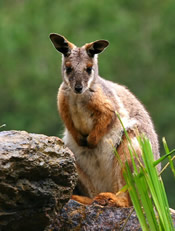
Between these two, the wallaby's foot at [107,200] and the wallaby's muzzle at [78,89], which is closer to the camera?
the wallaby's foot at [107,200]

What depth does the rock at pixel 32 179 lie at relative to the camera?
6648mm

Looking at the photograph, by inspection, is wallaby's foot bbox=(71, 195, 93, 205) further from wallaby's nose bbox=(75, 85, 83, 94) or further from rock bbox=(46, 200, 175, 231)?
wallaby's nose bbox=(75, 85, 83, 94)

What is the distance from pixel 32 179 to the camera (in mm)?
6789

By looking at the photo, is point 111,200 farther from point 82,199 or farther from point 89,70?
point 89,70

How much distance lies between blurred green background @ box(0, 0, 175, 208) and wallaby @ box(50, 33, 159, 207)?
30.2 m

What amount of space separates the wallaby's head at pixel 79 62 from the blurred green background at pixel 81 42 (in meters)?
30.1

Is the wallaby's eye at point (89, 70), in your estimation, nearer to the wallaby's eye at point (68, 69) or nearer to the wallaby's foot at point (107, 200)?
the wallaby's eye at point (68, 69)

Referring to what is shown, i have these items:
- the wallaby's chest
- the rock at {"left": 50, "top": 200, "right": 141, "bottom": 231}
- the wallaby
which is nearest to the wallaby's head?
the wallaby

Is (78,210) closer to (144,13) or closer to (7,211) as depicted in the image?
(7,211)

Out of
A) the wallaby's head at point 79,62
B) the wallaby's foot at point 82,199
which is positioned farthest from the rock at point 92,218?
the wallaby's head at point 79,62

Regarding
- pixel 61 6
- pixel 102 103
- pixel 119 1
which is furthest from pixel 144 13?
pixel 102 103

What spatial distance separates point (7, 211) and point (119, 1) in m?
45.6

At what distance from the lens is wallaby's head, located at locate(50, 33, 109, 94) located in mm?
9523

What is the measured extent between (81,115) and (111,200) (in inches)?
59.1
